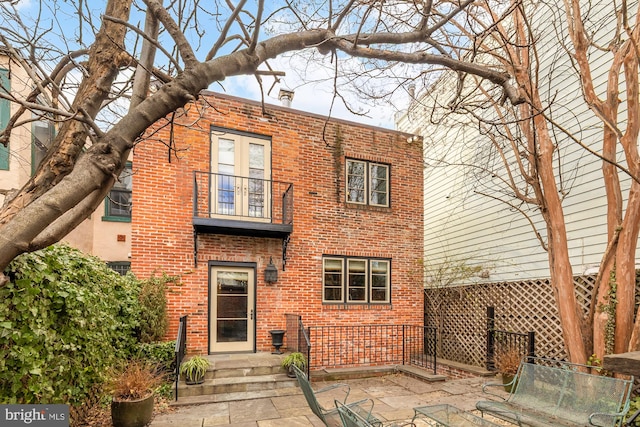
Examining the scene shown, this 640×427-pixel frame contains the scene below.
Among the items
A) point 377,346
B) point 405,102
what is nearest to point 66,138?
point 405,102

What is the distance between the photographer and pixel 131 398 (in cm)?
472

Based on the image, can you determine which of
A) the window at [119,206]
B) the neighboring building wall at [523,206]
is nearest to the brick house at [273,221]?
the neighboring building wall at [523,206]

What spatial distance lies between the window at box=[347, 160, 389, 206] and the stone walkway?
434 centimetres

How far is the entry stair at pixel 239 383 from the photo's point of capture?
242 inches

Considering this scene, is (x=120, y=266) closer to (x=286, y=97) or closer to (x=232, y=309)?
(x=232, y=309)

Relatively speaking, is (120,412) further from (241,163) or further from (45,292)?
(241,163)

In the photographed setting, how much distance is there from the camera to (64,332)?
13.2ft

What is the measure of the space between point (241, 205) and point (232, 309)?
2.30 meters

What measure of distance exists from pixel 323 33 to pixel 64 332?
13.6 feet

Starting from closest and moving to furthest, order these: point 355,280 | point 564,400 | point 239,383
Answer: point 564,400, point 239,383, point 355,280

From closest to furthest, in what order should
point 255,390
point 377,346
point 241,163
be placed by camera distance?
point 255,390
point 241,163
point 377,346

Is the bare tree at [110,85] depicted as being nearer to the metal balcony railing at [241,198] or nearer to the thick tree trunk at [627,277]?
the thick tree trunk at [627,277]

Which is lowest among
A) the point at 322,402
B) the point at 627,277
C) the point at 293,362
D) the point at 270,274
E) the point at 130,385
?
the point at 322,402

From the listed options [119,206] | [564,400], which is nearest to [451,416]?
[564,400]
